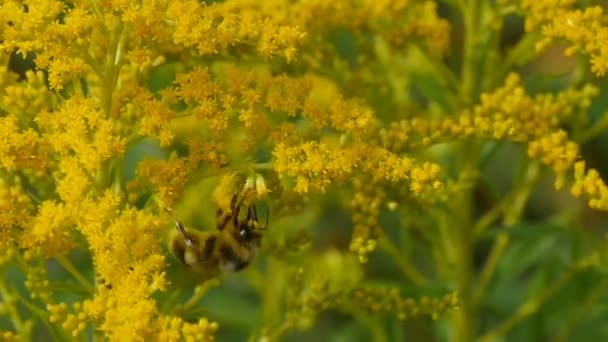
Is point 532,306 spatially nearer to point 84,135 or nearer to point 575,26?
point 575,26

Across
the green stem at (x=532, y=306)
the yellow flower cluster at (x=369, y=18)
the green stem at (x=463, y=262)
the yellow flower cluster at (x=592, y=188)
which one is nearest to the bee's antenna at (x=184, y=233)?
the yellow flower cluster at (x=369, y=18)

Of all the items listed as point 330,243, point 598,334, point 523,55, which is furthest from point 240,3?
point 330,243

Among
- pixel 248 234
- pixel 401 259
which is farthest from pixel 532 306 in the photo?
pixel 248 234

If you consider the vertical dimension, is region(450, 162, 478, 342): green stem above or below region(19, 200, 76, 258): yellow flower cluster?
below

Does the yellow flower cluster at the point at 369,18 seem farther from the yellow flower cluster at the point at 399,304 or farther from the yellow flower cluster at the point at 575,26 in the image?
the yellow flower cluster at the point at 399,304

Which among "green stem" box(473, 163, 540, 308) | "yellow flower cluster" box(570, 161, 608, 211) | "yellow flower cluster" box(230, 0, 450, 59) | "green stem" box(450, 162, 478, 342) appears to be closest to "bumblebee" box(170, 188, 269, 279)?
"yellow flower cluster" box(230, 0, 450, 59)

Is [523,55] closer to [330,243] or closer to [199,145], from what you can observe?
[199,145]

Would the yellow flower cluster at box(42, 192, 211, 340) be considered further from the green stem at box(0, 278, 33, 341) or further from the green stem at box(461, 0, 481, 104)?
the green stem at box(461, 0, 481, 104)
